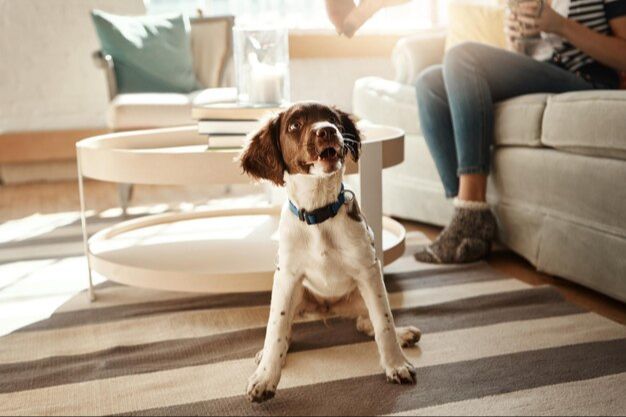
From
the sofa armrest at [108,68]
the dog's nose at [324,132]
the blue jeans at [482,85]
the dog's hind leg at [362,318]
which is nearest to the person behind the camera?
the dog's nose at [324,132]

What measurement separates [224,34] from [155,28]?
375mm

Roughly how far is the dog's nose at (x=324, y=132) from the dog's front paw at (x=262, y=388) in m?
0.44

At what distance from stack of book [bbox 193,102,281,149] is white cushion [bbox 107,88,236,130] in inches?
54.0

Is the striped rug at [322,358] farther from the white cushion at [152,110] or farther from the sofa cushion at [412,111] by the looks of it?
the white cushion at [152,110]

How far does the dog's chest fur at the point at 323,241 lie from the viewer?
1207mm

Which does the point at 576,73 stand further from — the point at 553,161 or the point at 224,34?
the point at 224,34

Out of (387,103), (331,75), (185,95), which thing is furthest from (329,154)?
(331,75)

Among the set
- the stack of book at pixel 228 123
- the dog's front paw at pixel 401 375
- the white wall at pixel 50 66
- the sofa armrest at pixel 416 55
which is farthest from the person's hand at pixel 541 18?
the white wall at pixel 50 66

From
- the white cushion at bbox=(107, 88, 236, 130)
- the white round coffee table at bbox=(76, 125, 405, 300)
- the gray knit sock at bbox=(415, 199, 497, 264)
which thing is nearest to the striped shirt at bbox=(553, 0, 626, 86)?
the gray knit sock at bbox=(415, 199, 497, 264)

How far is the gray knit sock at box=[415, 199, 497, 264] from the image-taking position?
6.42ft

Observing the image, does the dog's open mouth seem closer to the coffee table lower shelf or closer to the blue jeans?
the coffee table lower shelf

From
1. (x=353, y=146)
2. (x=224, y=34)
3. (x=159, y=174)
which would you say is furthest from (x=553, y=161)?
(x=224, y=34)

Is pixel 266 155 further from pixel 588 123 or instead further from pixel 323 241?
pixel 588 123

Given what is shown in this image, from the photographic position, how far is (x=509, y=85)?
1.99 metres
